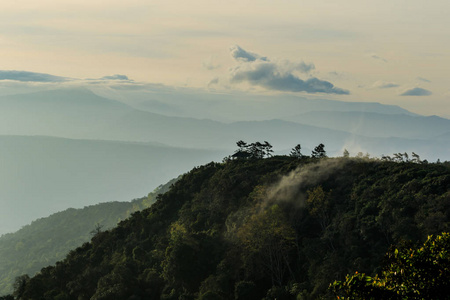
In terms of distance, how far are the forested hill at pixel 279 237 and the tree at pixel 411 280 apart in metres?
31.8

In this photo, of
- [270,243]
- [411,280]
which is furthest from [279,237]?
[411,280]

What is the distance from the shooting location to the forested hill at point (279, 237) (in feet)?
198

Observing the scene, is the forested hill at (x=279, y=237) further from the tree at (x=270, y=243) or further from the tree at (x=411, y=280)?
the tree at (x=411, y=280)

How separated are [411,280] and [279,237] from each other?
47.1 meters

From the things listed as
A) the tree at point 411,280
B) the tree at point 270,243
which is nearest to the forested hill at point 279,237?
the tree at point 270,243

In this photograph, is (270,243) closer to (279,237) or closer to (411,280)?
(279,237)

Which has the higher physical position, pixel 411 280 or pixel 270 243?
pixel 411 280

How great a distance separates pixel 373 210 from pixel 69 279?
65.3 m

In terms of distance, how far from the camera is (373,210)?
226 ft

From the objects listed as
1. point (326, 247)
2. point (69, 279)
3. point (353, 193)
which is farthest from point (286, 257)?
point (69, 279)

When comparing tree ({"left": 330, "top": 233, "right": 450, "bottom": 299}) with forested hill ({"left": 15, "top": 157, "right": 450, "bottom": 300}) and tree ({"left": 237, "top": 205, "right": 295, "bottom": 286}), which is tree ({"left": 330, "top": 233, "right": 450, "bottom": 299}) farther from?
tree ({"left": 237, "top": 205, "right": 295, "bottom": 286})

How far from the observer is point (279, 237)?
69125 millimetres

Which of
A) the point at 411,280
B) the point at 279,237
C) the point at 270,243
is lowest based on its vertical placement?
the point at 270,243

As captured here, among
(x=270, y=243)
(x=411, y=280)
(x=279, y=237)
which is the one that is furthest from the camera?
(x=279, y=237)
